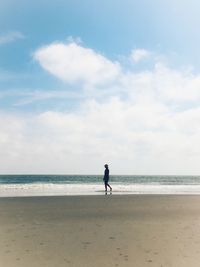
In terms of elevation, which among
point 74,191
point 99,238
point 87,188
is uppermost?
point 87,188

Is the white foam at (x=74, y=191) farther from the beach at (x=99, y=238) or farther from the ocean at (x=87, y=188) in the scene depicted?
the beach at (x=99, y=238)

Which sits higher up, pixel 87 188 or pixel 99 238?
pixel 87 188

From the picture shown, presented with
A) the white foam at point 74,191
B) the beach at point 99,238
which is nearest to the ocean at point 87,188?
the white foam at point 74,191

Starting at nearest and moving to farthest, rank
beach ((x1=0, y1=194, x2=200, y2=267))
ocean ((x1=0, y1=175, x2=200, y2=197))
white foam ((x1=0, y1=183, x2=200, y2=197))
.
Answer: beach ((x1=0, y1=194, x2=200, y2=267))
white foam ((x1=0, y1=183, x2=200, y2=197))
ocean ((x1=0, y1=175, x2=200, y2=197))

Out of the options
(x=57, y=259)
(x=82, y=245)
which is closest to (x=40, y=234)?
(x=82, y=245)

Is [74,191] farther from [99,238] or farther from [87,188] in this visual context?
[99,238]

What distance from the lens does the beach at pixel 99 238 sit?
7.47m

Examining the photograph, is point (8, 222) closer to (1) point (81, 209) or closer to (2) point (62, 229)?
(2) point (62, 229)

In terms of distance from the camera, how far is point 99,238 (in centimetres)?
960

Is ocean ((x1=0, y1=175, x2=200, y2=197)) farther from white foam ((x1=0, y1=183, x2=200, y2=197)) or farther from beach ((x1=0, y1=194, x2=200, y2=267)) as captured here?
beach ((x1=0, y1=194, x2=200, y2=267))

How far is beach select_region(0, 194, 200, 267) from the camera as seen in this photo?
294 inches

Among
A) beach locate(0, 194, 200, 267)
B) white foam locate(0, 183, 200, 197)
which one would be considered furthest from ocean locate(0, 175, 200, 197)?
beach locate(0, 194, 200, 267)

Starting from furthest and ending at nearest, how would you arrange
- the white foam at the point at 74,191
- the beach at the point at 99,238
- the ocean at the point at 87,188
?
the ocean at the point at 87,188 → the white foam at the point at 74,191 → the beach at the point at 99,238

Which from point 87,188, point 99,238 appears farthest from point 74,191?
point 99,238
